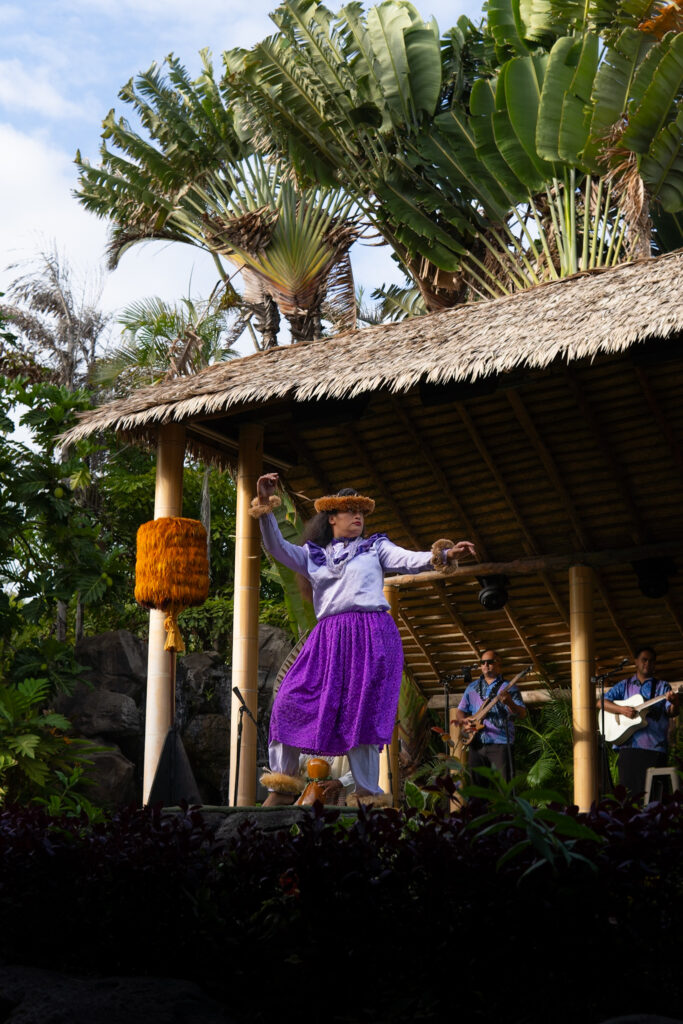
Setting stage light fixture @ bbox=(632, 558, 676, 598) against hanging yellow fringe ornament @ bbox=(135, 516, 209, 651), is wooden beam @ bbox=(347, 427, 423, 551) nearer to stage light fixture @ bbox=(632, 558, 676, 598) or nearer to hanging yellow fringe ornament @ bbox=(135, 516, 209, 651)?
stage light fixture @ bbox=(632, 558, 676, 598)

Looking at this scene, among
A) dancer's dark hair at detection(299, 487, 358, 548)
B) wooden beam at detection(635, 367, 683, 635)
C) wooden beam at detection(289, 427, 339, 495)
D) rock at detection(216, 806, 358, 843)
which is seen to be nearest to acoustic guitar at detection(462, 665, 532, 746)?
wooden beam at detection(635, 367, 683, 635)

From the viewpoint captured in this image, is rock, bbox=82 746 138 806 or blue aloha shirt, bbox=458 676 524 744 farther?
rock, bbox=82 746 138 806

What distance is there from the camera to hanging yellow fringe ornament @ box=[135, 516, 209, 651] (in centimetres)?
717

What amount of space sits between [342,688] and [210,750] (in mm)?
8581

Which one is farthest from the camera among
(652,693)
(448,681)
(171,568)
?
(448,681)

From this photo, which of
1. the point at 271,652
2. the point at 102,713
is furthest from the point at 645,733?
the point at 271,652

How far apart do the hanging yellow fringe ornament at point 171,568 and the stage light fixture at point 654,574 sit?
3.53 metres

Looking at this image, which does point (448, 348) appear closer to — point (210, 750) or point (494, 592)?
point (494, 592)

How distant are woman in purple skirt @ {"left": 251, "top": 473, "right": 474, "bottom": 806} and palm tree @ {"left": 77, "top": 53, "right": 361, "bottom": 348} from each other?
12087 mm

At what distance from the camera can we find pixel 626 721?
8.45 meters

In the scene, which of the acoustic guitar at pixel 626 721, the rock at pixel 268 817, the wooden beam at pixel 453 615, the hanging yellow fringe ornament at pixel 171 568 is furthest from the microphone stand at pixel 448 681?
the rock at pixel 268 817

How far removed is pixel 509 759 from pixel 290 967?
6022 millimetres

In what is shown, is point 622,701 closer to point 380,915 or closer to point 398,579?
point 398,579

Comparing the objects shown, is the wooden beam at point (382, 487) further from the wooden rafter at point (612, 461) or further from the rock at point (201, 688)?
the rock at point (201, 688)
